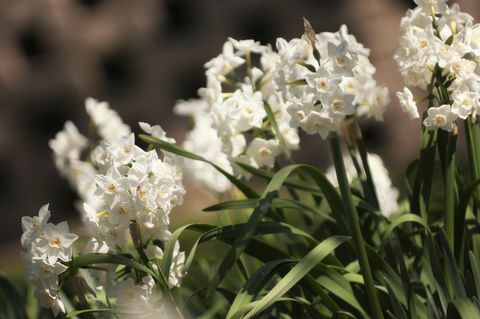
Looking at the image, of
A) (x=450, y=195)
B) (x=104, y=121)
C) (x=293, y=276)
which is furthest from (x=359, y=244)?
(x=104, y=121)

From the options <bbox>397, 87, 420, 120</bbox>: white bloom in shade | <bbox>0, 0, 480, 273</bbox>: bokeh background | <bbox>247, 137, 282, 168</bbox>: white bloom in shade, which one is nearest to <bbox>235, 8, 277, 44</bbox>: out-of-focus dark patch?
<bbox>0, 0, 480, 273</bbox>: bokeh background

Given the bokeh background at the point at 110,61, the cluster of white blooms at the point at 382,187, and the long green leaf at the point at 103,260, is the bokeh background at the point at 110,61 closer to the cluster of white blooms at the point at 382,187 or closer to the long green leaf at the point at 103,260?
the cluster of white blooms at the point at 382,187

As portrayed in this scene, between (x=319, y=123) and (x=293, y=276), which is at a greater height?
(x=319, y=123)

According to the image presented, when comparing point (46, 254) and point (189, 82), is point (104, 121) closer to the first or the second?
point (46, 254)

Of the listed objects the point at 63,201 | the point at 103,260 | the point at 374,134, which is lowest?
the point at 374,134

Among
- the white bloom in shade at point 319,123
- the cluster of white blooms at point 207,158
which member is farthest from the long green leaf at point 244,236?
the cluster of white blooms at point 207,158

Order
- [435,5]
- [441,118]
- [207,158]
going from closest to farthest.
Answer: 1. [441,118]
2. [435,5]
3. [207,158]

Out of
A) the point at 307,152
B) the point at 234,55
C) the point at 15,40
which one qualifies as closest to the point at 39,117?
the point at 15,40
